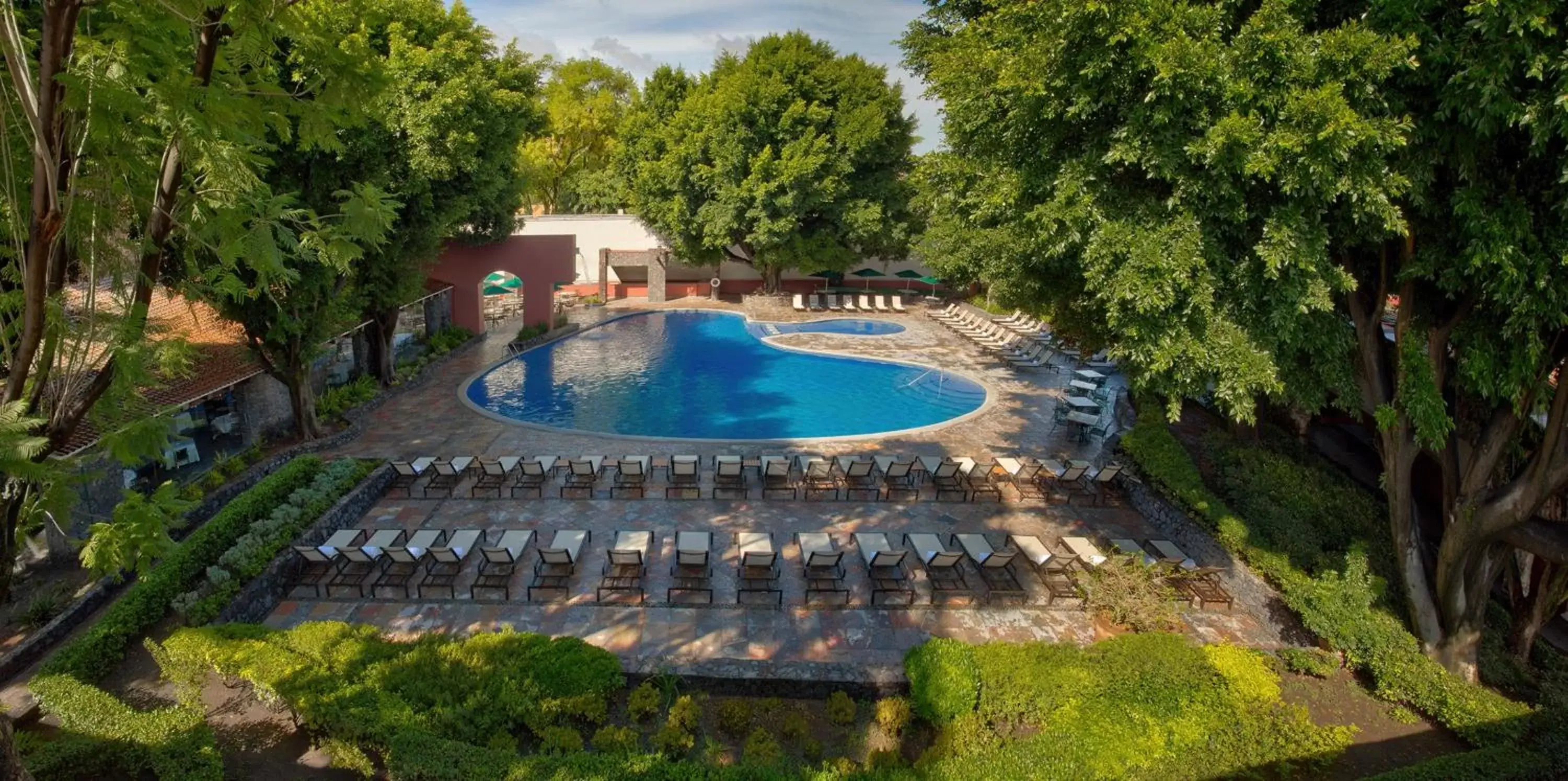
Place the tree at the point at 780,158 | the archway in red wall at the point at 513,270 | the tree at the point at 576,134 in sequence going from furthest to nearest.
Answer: the tree at the point at 576,134
the tree at the point at 780,158
the archway in red wall at the point at 513,270

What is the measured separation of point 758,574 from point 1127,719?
5.32m

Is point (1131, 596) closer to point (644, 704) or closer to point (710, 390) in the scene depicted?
point (644, 704)

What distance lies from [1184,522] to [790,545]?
23.2 ft

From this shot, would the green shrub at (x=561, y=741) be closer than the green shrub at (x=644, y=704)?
Yes

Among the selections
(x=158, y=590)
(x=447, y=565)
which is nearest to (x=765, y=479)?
(x=447, y=565)

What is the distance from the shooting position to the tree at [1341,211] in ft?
22.9

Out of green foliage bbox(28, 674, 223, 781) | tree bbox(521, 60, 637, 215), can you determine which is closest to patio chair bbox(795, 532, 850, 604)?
green foliage bbox(28, 674, 223, 781)

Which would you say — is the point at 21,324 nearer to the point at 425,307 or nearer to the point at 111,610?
the point at 111,610

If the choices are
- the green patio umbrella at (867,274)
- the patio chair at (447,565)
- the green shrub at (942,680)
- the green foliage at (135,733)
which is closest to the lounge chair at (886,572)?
the green shrub at (942,680)

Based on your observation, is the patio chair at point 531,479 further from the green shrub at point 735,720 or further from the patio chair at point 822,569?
the green shrub at point 735,720

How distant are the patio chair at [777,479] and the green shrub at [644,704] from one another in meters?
6.48

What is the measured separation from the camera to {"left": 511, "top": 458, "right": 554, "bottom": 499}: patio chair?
1443cm

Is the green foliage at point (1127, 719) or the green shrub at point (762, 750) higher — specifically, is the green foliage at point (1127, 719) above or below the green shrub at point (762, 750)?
above

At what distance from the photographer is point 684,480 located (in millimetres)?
14898
